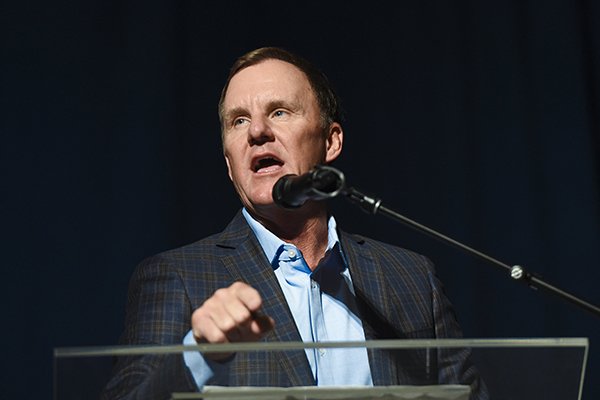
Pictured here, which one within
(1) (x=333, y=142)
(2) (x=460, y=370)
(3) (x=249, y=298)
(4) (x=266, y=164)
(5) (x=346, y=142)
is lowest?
(2) (x=460, y=370)

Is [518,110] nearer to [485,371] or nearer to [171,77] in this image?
[171,77]

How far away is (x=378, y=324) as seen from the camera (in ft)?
5.83

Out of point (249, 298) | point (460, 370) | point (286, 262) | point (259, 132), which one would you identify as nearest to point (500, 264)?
point (460, 370)

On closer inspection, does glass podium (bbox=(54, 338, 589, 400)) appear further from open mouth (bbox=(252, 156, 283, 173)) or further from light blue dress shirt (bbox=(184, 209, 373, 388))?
open mouth (bbox=(252, 156, 283, 173))

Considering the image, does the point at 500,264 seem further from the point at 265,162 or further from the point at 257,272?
the point at 265,162

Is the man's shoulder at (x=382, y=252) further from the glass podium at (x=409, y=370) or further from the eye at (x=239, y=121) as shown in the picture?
the glass podium at (x=409, y=370)

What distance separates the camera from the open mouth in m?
2.00

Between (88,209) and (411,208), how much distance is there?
1041 mm

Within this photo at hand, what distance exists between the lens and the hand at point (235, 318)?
115cm

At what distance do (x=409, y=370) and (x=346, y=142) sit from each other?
1.98 metres

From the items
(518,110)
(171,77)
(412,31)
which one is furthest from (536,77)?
(171,77)

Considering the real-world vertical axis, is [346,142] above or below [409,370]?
above

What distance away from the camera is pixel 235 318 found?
1.14 metres

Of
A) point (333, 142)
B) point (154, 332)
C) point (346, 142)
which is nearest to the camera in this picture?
point (154, 332)
